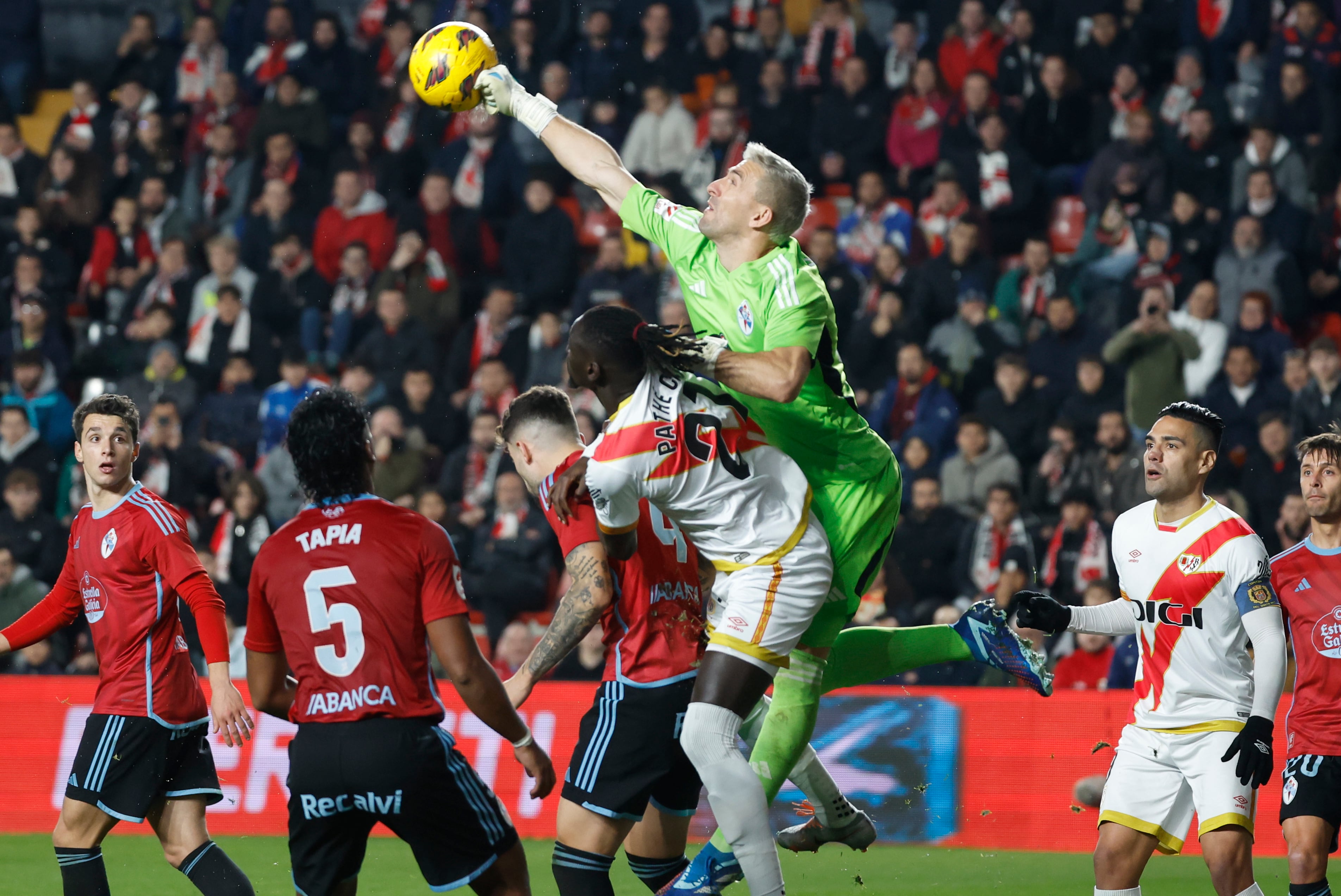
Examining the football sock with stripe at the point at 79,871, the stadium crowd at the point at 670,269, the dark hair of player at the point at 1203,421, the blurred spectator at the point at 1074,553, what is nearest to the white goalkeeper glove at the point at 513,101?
the dark hair of player at the point at 1203,421

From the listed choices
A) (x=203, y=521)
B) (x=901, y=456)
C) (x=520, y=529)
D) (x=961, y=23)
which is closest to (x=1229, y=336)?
(x=901, y=456)

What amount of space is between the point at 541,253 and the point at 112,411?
26.4 ft

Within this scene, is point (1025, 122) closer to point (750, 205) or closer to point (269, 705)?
point (750, 205)

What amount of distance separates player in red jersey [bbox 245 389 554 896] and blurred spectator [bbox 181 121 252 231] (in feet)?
37.1

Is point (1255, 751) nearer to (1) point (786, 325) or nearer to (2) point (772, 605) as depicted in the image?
(2) point (772, 605)

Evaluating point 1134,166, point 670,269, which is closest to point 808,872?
point 670,269

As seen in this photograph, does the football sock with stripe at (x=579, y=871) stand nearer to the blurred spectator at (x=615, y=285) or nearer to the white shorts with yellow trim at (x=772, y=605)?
the white shorts with yellow trim at (x=772, y=605)

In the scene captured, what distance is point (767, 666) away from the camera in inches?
207

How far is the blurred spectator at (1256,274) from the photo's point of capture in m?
12.5

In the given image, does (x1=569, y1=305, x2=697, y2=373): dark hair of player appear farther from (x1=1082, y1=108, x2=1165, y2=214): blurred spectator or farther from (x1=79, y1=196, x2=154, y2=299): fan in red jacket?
(x1=79, y1=196, x2=154, y2=299): fan in red jacket

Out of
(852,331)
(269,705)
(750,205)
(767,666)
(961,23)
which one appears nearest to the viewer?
(269,705)

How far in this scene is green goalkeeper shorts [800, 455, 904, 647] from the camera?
18.8ft

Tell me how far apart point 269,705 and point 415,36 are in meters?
12.4

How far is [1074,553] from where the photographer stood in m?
11.0
